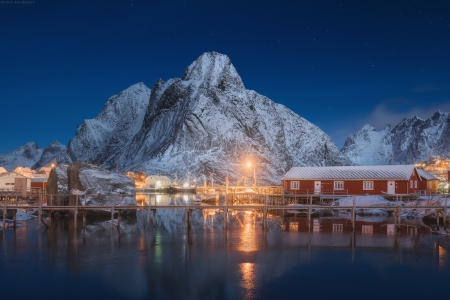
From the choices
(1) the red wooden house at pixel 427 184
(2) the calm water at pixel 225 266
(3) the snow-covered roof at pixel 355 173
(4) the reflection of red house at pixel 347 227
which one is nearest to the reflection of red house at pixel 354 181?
(3) the snow-covered roof at pixel 355 173

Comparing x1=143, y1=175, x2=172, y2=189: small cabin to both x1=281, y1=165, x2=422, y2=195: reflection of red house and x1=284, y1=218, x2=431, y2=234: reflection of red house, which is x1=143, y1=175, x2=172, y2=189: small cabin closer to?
x1=281, y1=165, x2=422, y2=195: reflection of red house

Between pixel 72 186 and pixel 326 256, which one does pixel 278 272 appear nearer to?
pixel 326 256

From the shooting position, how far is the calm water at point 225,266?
62.4ft

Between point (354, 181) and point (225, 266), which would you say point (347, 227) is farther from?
point (354, 181)

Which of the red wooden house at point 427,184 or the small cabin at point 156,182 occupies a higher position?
the red wooden house at point 427,184

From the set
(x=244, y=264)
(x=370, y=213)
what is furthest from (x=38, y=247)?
(x=370, y=213)

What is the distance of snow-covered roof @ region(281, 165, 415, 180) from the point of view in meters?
60.7

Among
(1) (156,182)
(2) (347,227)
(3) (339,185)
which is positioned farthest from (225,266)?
(1) (156,182)

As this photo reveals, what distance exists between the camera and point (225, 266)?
23.3 meters

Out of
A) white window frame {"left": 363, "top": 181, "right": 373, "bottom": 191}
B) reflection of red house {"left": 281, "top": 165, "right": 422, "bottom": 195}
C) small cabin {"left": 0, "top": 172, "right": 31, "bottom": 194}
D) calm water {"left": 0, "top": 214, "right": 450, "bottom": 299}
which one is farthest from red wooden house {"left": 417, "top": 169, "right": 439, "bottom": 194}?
small cabin {"left": 0, "top": 172, "right": 31, "bottom": 194}

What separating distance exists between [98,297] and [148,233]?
1854 cm

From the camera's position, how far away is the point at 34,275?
21391 mm

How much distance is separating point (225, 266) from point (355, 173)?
44.0 meters

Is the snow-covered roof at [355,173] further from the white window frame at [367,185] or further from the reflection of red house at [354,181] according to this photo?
the white window frame at [367,185]
